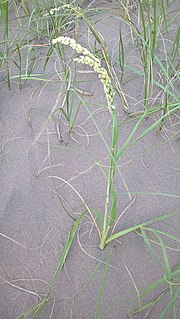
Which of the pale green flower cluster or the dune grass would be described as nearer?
the pale green flower cluster

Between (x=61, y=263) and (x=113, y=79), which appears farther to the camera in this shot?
(x=113, y=79)

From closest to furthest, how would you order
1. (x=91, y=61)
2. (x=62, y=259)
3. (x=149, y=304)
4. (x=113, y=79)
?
(x=91, y=61) < (x=149, y=304) < (x=62, y=259) < (x=113, y=79)

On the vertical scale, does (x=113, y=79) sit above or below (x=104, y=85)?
below

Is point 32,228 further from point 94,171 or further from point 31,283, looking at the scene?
point 94,171

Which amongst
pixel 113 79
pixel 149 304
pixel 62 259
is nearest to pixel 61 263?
pixel 62 259

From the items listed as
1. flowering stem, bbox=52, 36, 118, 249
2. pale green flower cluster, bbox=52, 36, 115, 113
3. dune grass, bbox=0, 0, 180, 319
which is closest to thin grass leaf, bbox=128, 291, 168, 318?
dune grass, bbox=0, 0, 180, 319

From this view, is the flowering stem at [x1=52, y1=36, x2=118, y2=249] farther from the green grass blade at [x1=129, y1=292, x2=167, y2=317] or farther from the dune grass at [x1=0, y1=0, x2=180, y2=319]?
the green grass blade at [x1=129, y1=292, x2=167, y2=317]

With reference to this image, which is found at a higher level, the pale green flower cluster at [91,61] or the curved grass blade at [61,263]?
the pale green flower cluster at [91,61]

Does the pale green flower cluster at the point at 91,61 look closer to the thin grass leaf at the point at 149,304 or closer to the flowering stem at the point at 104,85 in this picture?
Result: the flowering stem at the point at 104,85

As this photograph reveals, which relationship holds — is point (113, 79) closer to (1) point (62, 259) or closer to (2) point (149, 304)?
(1) point (62, 259)

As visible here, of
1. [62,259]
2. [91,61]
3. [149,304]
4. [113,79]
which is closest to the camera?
[91,61]

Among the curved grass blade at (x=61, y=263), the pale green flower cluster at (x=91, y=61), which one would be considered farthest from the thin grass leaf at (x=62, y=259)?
the pale green flower cluster at (x=91, y=61)
